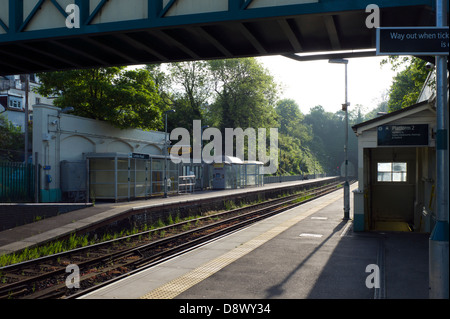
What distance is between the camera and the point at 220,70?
48.0m

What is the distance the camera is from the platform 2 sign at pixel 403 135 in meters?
12.8

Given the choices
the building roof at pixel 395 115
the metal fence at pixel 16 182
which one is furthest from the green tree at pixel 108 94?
the building roof at pixel 395 115

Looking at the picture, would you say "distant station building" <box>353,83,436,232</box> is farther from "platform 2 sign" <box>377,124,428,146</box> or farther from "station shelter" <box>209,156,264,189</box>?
"station shelter" <box>209,156,264,189</box>

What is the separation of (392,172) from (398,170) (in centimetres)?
27

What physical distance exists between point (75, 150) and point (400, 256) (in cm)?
1844

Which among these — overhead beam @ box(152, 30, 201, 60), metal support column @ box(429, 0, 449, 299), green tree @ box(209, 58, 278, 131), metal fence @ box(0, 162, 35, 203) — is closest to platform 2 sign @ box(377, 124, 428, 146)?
overhead beam @ box(152, 30, 201, 60)

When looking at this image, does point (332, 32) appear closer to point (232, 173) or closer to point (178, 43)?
point (178, 43)

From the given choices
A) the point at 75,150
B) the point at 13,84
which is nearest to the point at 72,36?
the point at 75,150

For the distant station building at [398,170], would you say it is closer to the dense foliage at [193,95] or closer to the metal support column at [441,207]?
the dense foliage at [193,95]

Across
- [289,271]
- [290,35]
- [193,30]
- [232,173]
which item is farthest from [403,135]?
[232,173]

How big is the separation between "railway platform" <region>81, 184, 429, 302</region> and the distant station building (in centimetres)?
190

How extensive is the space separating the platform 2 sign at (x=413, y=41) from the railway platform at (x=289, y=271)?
3856 millimetres

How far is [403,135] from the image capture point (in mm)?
13023
